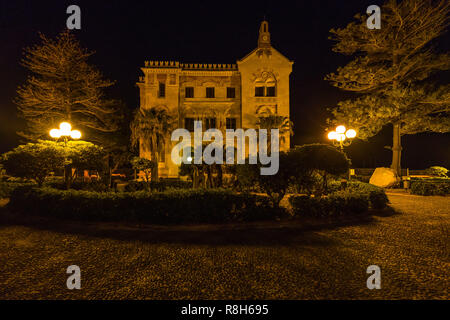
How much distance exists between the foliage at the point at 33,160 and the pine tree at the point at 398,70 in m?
18.9

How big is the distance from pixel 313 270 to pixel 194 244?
9.11 ft

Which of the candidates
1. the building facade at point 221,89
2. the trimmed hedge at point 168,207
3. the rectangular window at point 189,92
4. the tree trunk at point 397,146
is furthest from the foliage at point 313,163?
the rectangular window at point 189,92

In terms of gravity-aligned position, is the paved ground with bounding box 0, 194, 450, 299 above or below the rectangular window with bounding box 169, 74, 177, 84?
below

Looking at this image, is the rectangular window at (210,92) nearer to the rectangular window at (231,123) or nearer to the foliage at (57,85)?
the rectangular window at (231,123)

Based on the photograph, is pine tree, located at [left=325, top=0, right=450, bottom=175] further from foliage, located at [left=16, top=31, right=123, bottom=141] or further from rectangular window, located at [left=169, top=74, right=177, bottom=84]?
foliage, located at [left=16, top=31, right=123, bottom=141]

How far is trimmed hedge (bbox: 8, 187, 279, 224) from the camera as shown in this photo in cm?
680

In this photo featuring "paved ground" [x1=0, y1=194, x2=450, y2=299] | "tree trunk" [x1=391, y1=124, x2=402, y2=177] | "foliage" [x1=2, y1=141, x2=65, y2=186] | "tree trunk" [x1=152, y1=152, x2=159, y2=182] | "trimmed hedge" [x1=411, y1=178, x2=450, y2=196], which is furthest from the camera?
"tree trunk" [x1=152, y1=152, x2=159, y2=182]

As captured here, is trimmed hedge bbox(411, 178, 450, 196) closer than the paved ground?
No

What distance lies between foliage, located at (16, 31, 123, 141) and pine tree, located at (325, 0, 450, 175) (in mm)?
20039

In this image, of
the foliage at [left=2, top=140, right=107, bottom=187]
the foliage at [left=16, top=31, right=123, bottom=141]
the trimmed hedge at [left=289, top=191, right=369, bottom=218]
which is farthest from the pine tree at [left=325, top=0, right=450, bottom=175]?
the foliage at [left=16, top=31, right=123, bottom=141]
